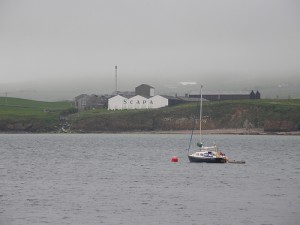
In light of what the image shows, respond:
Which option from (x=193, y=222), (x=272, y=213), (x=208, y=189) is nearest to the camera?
(x=193, y=222)

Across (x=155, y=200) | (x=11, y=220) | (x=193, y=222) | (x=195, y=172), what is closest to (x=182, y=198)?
(x=155, y=200)

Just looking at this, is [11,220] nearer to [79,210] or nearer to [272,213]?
[79,210]

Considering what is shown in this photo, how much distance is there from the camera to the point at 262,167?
95.9 meters

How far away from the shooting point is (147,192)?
218 feet

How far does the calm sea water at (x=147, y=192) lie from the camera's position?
172 ft

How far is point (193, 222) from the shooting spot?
50.3 m

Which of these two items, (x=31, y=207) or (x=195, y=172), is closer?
(x=31, y=207)

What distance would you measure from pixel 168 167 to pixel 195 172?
8818 millimetres

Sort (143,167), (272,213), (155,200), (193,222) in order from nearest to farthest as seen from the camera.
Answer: (193,222)
(272,213)
(155,200)
(143,167)

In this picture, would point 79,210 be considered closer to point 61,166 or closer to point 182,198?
point 182,198

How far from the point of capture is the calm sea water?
52406 millimetres

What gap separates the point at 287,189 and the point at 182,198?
1208 centimetres

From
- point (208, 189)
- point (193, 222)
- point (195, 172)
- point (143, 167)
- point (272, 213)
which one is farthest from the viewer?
point (143, 167)

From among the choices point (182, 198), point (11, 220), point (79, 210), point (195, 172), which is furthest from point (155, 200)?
point (195, 172)
